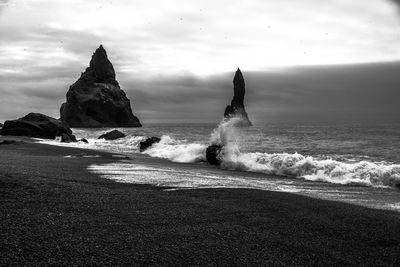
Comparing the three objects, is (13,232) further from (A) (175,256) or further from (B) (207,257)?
(B) (207,257)

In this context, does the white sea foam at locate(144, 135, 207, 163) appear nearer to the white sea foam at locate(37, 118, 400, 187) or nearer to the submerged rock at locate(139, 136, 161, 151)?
the white sea foam at locate(37, 118, 400, 187)

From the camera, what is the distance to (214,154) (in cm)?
2511

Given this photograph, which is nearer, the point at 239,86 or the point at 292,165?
the point at 292,165

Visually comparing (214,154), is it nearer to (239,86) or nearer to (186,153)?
(186,153)

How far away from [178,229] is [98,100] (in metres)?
158

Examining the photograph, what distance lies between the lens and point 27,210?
21.7 feet

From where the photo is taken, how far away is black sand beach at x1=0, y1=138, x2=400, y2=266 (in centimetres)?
514

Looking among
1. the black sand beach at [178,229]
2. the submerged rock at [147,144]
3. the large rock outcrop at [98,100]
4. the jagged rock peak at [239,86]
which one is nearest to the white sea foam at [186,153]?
the submerged rock at [147,144]

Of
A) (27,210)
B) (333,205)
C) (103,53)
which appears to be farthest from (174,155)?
(103,53)

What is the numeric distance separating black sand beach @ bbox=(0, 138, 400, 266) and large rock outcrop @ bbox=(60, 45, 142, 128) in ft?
A: 495

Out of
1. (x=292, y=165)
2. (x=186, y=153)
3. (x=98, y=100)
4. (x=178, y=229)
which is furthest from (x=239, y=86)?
(x=98, y=100)

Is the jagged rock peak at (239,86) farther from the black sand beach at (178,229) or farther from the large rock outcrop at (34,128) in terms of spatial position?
the black sand beach at (178,229)

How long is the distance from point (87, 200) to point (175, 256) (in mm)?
3359

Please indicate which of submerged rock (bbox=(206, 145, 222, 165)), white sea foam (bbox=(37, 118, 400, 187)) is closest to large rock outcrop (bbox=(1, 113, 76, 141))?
white sea foam (bbox=(37, 118, 400, 187))
